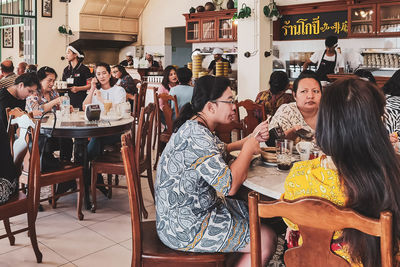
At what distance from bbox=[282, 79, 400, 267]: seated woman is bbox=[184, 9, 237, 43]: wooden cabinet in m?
9.13

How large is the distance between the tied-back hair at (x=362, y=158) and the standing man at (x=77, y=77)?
19.4 feet

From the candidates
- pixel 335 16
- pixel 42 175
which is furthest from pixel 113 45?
pixel 42 175

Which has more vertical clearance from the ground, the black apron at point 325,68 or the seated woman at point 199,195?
the black apron at point 325,68

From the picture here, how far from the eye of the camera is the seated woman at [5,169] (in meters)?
2.72

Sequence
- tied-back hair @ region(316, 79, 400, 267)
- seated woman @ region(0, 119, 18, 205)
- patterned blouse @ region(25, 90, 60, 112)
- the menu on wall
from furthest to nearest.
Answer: the menu on wall < patterned blouse @ region(25, 90, 60, 112) < seated woman @ region(0, 119, 18, 205) < tied-back hair @ region(316, 79, 400, 267)

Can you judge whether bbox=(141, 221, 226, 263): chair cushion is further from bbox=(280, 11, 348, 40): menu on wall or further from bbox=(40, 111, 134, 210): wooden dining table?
bbox=(280, 11, 348, 40): menu on wall

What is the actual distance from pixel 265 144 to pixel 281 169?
2.58 ft

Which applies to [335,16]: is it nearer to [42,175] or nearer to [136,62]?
[136,62]

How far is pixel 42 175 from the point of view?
11.6 feet

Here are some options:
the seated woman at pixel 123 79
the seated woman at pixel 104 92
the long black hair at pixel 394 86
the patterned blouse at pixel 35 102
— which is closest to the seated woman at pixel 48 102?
the patterned blouse at pixel 35 102

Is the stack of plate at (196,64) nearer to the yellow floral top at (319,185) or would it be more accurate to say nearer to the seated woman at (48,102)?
the seated woman at (48,102)

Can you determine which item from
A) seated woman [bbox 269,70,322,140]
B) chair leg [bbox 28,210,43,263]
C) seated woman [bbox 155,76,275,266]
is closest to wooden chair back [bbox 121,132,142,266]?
seated woman [bbox 155,76,275,266]

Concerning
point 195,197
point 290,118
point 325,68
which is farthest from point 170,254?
point 325,68

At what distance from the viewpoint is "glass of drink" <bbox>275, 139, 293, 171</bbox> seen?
2.28 m
